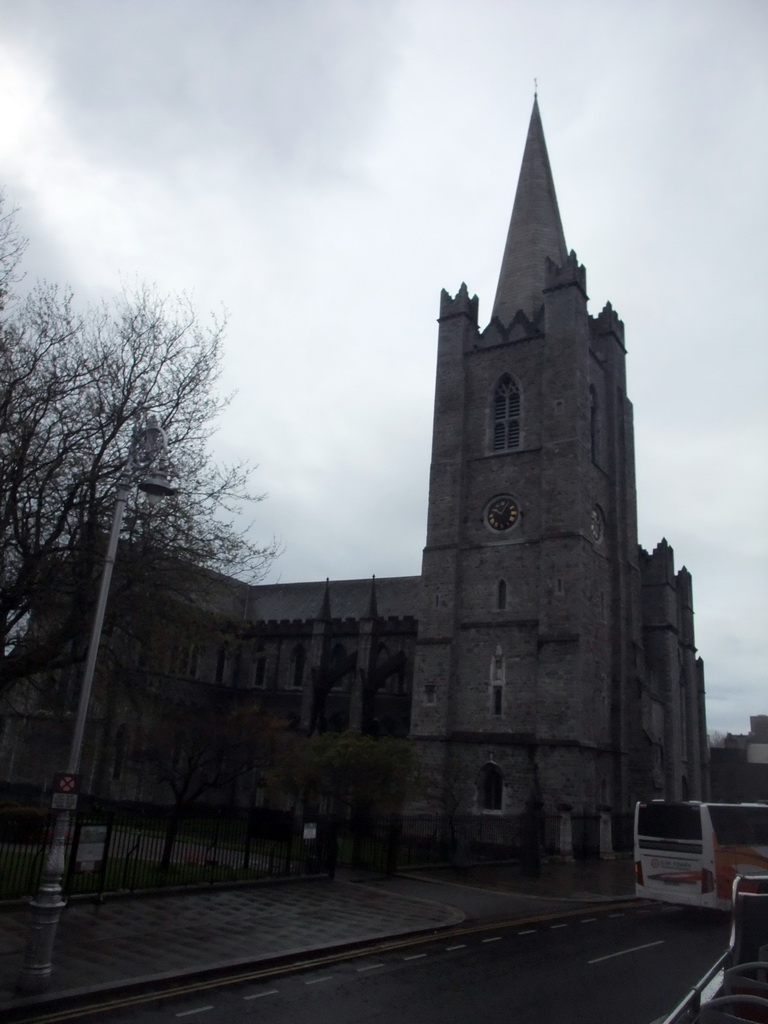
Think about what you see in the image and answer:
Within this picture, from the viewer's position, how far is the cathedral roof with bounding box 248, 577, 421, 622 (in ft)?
152

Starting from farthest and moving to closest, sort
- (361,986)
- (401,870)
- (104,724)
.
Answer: (104,724)
(401,870)
(361,986)

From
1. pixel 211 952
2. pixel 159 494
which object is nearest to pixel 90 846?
pixel 211 952

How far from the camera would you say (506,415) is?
126 ft

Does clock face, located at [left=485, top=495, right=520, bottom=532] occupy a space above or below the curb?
above

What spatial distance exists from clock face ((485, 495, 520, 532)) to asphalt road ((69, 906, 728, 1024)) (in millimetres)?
22866

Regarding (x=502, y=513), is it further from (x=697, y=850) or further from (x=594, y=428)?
(x=697, y=850)

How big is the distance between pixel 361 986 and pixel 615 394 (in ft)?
116

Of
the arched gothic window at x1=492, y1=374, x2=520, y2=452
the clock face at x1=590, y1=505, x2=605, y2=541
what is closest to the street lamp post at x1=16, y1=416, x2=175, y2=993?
the clock face at x1=590, y1=505, x2=605, y2=541

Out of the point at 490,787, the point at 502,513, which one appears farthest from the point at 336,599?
the point at 490,787

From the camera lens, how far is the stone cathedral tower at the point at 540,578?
32656 mm

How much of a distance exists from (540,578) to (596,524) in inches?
201

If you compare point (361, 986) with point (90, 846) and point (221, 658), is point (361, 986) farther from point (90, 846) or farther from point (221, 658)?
point (221, 658)

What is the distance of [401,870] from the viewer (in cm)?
2214

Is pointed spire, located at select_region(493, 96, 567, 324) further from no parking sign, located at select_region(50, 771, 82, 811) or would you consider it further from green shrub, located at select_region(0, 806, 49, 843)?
no parking sign, located at select_region(50, 771, 82, 811)
